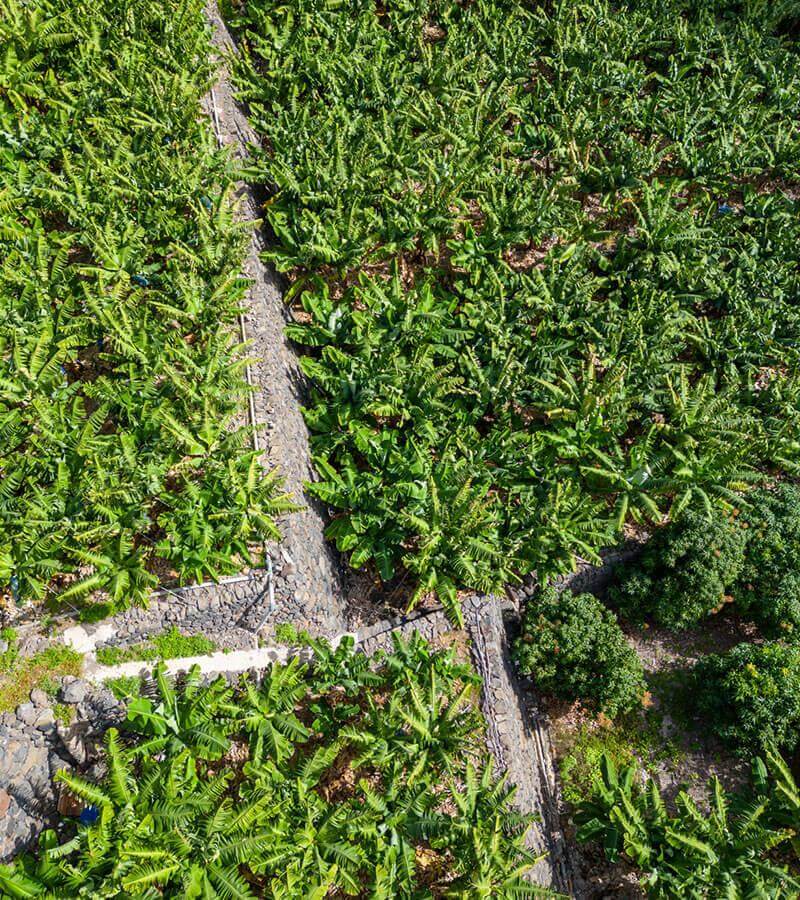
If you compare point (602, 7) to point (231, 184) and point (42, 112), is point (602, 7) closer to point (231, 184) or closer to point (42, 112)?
point (231, 184)

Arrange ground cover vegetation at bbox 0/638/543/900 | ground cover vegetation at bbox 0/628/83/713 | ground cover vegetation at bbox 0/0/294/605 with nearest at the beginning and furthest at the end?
ground cover vegetation at bbox 0/638/543/900 < ground cover vegetation at bbox 0/628/83/713 < ground cover vegetation at bbox 0/0/294/605

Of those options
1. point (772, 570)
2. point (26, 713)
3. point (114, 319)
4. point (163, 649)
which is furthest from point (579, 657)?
point (114, 319)

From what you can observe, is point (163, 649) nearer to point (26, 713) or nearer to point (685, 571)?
point (26, 713)

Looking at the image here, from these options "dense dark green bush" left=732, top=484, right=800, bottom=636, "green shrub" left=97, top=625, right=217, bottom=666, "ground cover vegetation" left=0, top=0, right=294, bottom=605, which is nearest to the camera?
"ground cover vegetation" left=0, top=0, right=294, bottom=605

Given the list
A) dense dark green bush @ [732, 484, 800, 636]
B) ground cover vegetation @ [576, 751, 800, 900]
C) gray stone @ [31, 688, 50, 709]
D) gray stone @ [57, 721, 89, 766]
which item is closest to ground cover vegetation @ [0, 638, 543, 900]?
gray stone @ [57, 721, 89, 766]

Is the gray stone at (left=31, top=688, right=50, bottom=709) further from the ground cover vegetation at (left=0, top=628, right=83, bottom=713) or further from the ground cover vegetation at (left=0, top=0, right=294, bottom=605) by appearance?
the ground cover vegetation at (left=0, top=0, right=294, bottom=605)

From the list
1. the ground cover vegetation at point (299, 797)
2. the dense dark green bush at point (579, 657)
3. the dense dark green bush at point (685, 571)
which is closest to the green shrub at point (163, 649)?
the ground cover vegetation at point (299, 797)

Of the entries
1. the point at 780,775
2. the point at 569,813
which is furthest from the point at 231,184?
the point at 780,775
